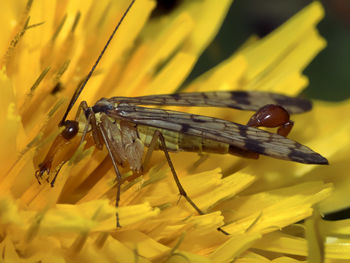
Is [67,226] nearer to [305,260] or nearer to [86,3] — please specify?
[305,260]

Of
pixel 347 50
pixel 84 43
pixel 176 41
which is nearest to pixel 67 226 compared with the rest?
pixel 84 43

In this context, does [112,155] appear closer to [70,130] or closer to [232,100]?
[70,130]

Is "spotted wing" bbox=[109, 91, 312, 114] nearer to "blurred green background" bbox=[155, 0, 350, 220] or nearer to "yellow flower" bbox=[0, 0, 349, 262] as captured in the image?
"yellow flower" bbox=[0, 0, 349, 262]

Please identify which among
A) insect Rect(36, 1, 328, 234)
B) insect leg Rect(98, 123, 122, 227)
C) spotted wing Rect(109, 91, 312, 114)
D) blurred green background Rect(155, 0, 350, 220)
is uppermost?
blurred green background Rect(155, 0, 350, 220)

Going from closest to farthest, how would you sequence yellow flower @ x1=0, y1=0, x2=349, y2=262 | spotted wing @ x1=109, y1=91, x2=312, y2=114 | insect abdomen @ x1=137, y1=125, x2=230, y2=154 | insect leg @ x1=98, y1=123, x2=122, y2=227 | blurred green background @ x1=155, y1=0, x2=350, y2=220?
yellow flower @ x1=0, y1=0, x2=349, y2=262, insect leg @ x1=98, y1=123, x2=122, y2=227, insect abdomen @ x1=137, y1=125, x2=230, y2=154, spotted wing @ x1=109, y1=91, x2=312, y2=114, blurred green background @ x1=155, y1=0, x2=350, y2=220

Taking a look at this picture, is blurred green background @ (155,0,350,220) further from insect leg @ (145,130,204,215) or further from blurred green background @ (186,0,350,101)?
insect leg @ (145,130,204,215)

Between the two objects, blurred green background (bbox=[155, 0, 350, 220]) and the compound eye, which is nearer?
the compound eye

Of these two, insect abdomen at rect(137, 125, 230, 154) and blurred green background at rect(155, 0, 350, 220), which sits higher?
blurred green background at rect(155, 0, 350, 220)

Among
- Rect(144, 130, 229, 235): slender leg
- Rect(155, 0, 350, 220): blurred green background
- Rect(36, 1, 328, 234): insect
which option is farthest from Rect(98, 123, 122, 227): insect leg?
Rect(155, 0, 350, 220): blurred green background

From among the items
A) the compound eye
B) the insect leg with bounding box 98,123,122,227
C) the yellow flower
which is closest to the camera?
the yellow flower
